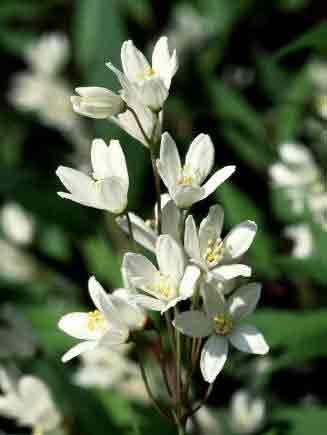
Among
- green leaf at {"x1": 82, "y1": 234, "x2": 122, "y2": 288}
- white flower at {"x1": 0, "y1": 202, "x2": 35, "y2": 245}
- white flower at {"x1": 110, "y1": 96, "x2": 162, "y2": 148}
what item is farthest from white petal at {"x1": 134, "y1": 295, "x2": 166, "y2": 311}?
white flower at {"x1": 0, "y1": 202, "x2": 35, "y2": 245}

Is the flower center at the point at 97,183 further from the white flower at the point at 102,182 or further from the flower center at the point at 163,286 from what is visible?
the flower center at the point at 163,286

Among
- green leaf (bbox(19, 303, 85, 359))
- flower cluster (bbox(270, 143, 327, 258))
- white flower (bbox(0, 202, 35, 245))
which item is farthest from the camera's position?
white flower (bbox(0, 202, 35, 245))

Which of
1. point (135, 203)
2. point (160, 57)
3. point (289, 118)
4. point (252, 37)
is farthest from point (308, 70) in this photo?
point (160, 57)

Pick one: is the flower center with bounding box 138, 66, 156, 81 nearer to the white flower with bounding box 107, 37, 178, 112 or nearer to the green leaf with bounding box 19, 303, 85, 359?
the white flower with bounding box 107, 37, 178, 112

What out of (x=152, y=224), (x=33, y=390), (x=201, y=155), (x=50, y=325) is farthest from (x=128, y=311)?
(x=50, y=325)

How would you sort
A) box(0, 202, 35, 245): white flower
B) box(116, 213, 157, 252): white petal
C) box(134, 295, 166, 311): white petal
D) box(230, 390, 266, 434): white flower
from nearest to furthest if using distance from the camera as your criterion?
box(134, 295, 166, 311): white petal → box(116, 213, 157, 252): white petal → box(230, 390, 266, 434): white flower → box(0, 202, 35, 245): white flower

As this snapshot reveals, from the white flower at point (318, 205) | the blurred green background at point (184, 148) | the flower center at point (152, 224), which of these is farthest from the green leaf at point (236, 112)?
the flower center at point (152, 224)
